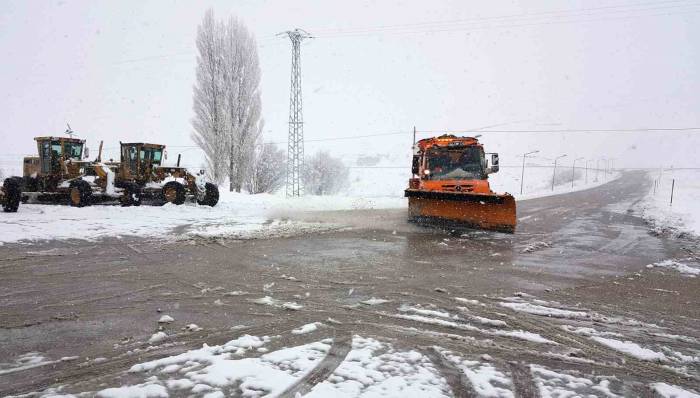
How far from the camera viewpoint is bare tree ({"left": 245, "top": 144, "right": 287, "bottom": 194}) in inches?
1639

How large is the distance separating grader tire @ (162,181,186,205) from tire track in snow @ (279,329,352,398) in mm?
13775

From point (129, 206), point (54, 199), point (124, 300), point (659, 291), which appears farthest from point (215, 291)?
point (54, 199)

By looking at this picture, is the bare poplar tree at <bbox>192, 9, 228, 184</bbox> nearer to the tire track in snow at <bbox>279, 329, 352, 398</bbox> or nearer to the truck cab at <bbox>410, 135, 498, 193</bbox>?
the truck cab at <bbox>410, 135, 498, 193</bbox>

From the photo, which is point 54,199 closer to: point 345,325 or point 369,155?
point 345,325

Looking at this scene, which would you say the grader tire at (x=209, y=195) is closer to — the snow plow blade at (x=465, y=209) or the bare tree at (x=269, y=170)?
the snow plow blade at (x=465, y=209)

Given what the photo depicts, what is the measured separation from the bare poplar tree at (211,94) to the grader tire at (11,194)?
13449 mm

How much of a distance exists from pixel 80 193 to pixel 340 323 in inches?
583

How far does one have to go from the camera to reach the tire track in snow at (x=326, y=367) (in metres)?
2.81

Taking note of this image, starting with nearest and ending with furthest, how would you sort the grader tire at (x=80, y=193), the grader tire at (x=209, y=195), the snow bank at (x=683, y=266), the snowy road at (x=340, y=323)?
the snowy road at (x=340, y=323), the snow bank at (x=683, y=266), the grader tire at (x=80, y=193), the grader tire at (x=209, y=195)

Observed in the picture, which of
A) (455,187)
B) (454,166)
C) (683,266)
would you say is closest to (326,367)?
(683,266)

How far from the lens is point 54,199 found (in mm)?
15859

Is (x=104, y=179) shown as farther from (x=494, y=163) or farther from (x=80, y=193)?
(x=494, y=163)

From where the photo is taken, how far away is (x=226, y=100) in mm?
26609

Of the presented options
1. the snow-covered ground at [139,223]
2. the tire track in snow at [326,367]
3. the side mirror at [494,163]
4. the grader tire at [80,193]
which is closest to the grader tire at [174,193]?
the snow-covered ground at [139,223]
